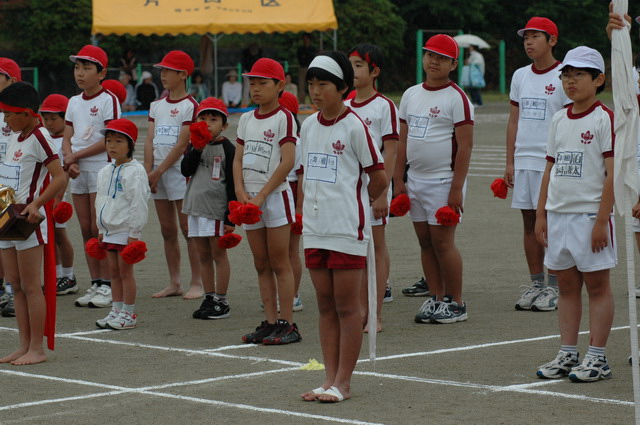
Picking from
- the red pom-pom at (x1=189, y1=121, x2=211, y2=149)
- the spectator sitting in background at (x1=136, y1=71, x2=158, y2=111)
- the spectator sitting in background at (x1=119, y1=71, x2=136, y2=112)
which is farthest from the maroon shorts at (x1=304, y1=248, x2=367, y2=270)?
the spectator sitting in background at (x1=119, y1=71, x2=136, y2=112)

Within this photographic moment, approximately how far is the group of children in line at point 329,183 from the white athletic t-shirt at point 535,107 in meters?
0.01

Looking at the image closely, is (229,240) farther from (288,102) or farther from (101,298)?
(101,298)

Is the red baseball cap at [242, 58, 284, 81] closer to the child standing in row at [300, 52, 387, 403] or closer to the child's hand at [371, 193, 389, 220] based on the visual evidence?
the child's hand at [371, 193, 389, 220]

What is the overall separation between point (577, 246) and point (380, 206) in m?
1.83

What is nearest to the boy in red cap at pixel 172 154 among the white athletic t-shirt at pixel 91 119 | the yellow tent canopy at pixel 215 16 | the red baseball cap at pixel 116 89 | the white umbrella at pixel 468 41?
the white athletic t-shirt at pixel 91 119

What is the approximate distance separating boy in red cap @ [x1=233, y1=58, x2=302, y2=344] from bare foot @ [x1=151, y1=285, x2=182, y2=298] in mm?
2200

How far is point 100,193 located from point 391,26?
1656 inches

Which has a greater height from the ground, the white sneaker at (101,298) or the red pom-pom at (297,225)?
the red pom-pom at (297,225)

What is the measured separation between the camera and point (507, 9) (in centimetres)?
5841

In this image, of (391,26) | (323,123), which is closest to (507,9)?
(391,26)

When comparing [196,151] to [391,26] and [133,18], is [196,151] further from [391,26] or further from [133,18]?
[391,26]

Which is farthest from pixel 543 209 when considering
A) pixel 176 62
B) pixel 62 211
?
pixel 176 62

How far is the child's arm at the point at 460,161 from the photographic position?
9742mm

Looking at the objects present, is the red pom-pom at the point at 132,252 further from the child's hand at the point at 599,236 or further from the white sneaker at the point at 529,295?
the child's hand at the point at 599,236
